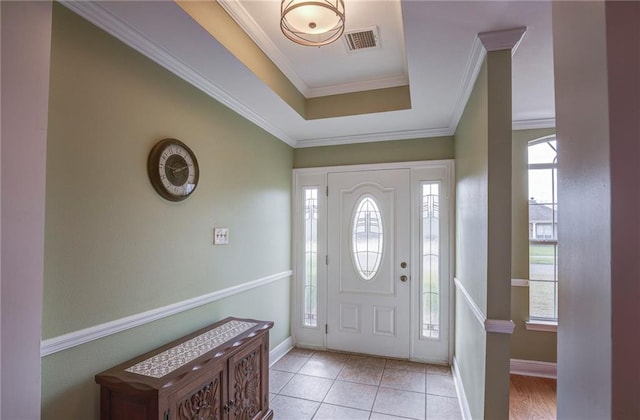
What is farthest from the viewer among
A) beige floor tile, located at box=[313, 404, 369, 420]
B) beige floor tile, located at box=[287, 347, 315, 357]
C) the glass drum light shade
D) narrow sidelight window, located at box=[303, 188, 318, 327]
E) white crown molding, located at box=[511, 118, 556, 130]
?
narrow sidelight window, located at box=[303, 188, 318, 327]

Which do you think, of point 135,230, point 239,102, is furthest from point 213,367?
point 239,102

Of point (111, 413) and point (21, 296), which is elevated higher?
point (21, 296)

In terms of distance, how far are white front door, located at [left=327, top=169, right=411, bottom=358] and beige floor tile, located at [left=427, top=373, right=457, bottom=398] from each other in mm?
437

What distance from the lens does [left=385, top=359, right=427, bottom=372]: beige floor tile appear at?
3162mm

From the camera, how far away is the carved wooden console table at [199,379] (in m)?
1.44

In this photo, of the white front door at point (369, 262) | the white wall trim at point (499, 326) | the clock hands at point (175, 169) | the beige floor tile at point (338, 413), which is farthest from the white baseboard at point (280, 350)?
the white wall trim at point (499, 326)

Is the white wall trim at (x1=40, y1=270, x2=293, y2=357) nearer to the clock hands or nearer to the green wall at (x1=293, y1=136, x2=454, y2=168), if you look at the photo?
the clock hands

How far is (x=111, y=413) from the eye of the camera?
4.82 feet

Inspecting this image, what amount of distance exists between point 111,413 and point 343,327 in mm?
2475

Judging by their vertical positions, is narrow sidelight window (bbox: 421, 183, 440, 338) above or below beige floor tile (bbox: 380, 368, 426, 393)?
above

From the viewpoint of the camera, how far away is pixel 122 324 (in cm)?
165

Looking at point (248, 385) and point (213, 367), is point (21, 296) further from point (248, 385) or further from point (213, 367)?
point (248, 385)

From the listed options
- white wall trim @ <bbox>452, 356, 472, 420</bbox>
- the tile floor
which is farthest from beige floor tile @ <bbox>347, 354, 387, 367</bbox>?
white wall trim @ <bbox>452, 356, 472, 420</bbox>

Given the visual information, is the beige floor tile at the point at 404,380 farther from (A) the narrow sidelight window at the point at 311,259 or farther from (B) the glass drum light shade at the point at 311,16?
(B) the glass drum light shade at the point at 311,16
